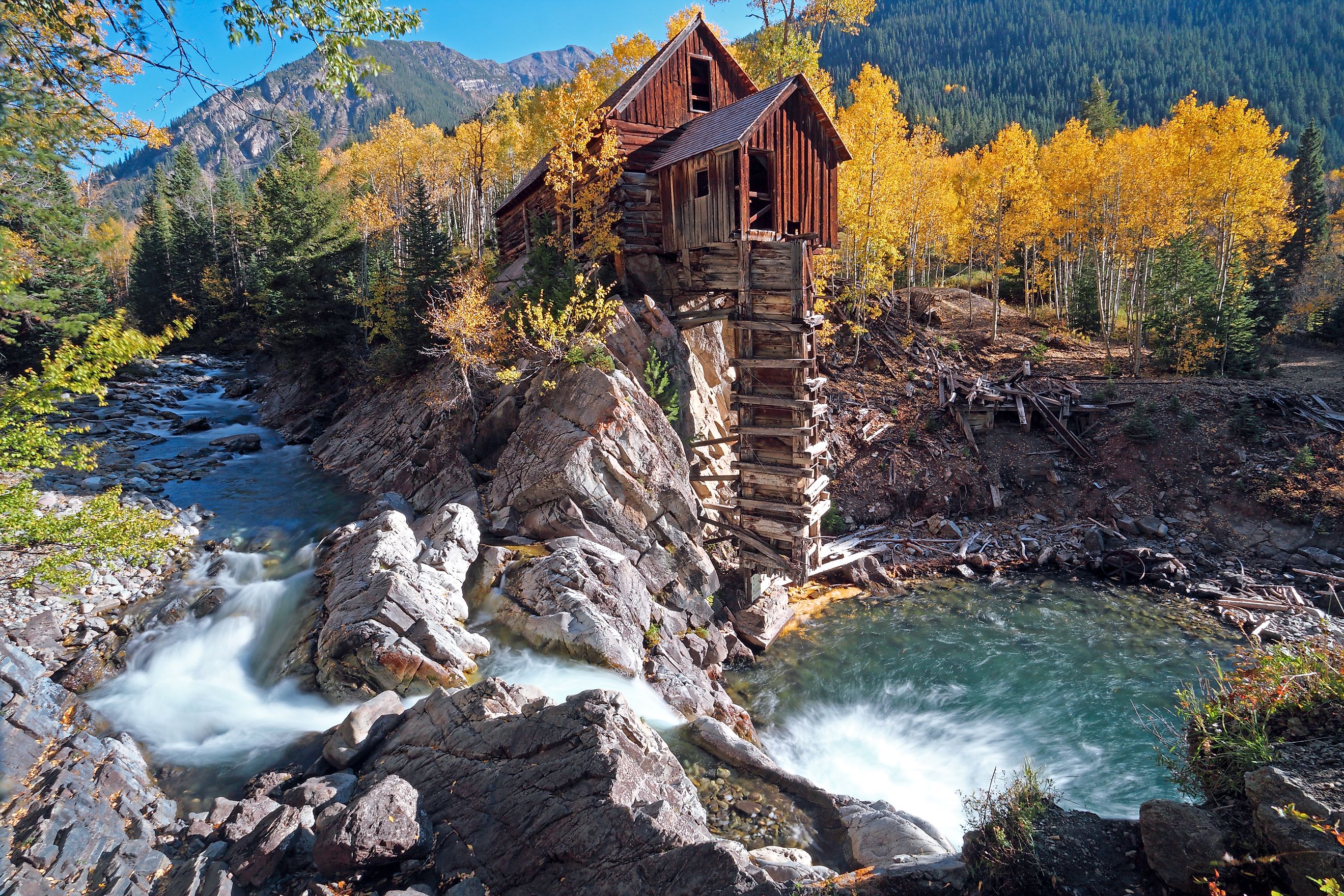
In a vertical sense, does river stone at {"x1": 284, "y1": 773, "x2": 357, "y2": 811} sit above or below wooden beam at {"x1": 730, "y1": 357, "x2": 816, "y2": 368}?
below

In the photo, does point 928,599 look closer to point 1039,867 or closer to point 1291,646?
point 1291,646

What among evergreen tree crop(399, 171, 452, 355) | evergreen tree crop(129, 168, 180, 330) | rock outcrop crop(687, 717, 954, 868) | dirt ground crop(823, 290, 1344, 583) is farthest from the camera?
evergreen tree crop(129, 168, 180, 330)

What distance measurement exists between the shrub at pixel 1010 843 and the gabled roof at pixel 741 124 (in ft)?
52.1

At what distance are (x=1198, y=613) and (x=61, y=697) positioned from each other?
81.8 ft

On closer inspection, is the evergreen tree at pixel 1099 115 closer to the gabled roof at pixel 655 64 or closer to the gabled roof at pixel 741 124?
the gabled roof at pixel 655 64

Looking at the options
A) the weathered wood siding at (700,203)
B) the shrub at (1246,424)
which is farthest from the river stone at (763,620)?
the shrub at (1246,424)

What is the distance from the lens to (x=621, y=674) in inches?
452

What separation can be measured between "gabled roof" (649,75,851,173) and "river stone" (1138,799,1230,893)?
53.3 ft

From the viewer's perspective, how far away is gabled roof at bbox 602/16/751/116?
788 inches

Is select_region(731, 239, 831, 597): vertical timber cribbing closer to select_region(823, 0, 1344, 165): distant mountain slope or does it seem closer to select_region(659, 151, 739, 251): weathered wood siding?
select_region(659, 151, 739, 251): weathered wood siding

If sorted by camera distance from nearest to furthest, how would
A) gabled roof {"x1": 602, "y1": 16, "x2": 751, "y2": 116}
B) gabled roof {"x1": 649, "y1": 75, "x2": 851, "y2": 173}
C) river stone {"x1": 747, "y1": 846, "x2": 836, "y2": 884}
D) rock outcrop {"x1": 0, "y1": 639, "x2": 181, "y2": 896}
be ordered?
river stone {"x1": 747, "y1": 846, "x2": 836, "y2": 884}
rock outcrop {"x1": 0, "y1": 639, "x2": 181, "y2": 896}
gabled roof {"x1": 649, "y1": 75, "x2": 851, "y2": 173}
gabled roof {"x1": 602, "y1": 16, "x2": 751, "y2": 116}

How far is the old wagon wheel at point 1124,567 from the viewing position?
18.4m

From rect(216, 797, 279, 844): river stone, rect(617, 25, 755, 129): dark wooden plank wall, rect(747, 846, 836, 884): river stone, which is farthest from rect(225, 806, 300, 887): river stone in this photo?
rect(617, 25, 755, 129): dark wooden plank wall

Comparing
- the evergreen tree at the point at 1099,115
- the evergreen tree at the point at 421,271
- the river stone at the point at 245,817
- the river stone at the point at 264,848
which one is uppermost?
the evergreen tree at the point at 1099,115
